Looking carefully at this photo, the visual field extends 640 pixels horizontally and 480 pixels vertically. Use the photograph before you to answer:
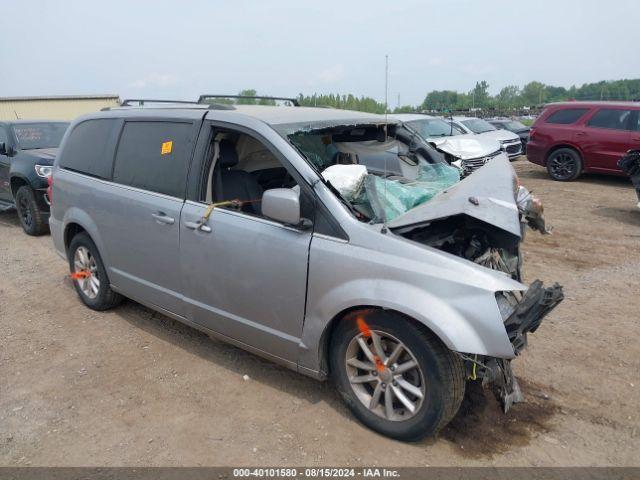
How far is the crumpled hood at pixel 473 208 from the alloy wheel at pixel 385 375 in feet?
2.27

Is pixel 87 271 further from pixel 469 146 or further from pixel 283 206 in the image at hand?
pixel 469 146

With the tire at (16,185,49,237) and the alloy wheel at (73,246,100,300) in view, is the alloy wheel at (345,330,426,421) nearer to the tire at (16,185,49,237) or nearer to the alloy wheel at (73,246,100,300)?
the alloy wheel at (73,246,100,300)

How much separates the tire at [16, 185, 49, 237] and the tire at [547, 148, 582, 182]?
35.6 ft

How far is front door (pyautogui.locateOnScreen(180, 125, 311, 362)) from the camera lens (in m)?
3.11

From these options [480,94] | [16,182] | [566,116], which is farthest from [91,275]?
[480,94]

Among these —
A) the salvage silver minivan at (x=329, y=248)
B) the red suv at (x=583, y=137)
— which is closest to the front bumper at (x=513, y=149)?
→ the red suv at (x=583, y=137)

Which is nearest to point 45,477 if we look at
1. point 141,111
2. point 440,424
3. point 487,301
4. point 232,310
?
point 232,310

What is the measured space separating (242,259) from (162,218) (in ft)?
2.77

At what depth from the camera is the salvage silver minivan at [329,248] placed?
2703 mm

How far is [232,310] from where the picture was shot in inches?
135

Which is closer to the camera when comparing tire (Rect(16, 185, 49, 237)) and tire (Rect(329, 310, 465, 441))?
tire (Rect(329, 310, 465, 441))

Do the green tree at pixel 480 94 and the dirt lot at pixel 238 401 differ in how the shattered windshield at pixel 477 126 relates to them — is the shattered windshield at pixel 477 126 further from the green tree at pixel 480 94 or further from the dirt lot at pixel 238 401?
the green tree at pixel 480 94

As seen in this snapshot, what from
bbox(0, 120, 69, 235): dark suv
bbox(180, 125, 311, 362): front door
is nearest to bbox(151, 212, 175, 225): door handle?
bbox(180, 125, 311, 362): front door

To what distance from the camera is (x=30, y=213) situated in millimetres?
7887
